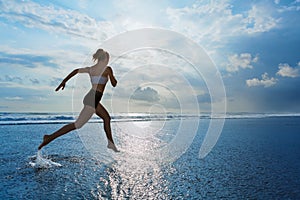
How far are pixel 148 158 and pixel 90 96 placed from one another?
257 centimetres

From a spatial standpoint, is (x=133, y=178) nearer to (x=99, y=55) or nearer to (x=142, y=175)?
(x=142, y=175)

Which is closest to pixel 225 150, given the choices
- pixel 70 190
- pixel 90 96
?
pixel 90 96

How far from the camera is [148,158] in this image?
7078 millimetres

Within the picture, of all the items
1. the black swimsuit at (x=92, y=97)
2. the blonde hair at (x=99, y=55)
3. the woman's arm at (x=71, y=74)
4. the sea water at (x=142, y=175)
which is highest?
the blonde hair at (x=99, y=55)

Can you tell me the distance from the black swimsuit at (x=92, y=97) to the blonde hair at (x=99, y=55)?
694mm

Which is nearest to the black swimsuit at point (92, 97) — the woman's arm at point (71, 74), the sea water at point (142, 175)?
the woman's arm at point (71, 74)

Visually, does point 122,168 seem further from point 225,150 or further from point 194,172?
point 225,150

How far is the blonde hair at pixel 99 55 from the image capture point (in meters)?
5.55

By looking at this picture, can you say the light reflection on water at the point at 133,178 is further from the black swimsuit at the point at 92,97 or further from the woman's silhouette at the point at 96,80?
the black swimsuit at the point at 92,97

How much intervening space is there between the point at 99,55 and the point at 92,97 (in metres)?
0.90

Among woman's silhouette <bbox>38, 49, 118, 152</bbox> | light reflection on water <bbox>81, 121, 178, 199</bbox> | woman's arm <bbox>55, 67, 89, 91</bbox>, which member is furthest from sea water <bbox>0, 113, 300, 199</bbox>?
woman's arm <bbox>55, 67, 89, 91</bbox>

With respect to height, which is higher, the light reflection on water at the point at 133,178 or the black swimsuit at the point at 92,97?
the black swimsuit at the point at 92,97

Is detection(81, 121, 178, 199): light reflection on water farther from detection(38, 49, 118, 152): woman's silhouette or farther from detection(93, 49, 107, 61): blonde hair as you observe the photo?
detection(93, 49, 107, 61): blonde hair

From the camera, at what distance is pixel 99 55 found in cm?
556
